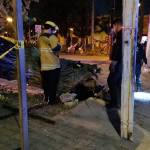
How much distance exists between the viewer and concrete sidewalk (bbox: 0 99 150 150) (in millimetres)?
5234

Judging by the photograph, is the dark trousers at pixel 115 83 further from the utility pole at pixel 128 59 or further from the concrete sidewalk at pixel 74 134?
the utility pole at pixel 128 59

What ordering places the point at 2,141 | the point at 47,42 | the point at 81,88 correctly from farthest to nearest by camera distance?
1. the point at 81,88
2. the point at 47,42
3. the point at 2,141

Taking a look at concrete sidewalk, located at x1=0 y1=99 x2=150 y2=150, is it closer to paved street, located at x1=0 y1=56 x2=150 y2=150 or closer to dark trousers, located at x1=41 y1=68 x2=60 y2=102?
paved street, located at x1=0 y1=56 x2=150 y2=150

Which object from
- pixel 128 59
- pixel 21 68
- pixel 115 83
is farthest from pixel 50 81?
pixel 21 68

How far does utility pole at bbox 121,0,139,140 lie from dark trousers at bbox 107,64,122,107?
173 cm

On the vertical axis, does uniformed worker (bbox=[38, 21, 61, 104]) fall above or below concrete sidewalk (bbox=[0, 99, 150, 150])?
above

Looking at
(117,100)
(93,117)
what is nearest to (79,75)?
(117,100)

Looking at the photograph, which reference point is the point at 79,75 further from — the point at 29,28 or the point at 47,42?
the point at 29,28

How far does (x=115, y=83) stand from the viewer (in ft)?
24.0

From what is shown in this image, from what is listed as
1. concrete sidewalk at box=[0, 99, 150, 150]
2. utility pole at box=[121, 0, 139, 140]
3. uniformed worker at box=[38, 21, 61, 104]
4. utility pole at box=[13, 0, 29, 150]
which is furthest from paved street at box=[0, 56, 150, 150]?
utility pole at box=[13, 0, 29, 150]

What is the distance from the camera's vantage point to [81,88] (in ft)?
30.3

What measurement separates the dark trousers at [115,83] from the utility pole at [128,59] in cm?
173

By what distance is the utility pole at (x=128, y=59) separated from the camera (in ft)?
17.0

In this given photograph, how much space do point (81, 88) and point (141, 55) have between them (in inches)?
92.4
